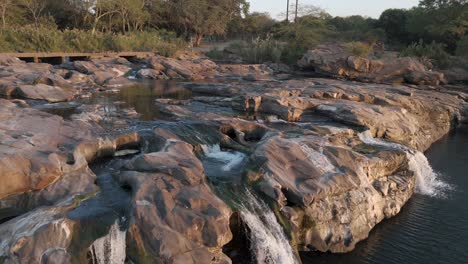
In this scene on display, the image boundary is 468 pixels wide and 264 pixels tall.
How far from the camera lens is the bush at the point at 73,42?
3167 centimetres

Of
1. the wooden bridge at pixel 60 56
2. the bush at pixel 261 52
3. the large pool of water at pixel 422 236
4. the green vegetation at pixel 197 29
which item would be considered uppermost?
the green vegetation at pixel 197 29

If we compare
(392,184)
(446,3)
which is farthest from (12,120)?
(446,3)

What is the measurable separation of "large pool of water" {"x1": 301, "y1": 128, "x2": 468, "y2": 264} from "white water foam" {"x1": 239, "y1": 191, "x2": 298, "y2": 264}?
778 millimetres

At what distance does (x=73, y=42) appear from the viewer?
34.3 m

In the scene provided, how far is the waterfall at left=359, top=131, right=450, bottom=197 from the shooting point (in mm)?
14141

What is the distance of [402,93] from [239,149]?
14512mm

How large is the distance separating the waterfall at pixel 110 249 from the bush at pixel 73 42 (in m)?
27.6

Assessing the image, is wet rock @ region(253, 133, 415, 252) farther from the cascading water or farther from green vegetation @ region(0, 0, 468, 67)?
green vegetation @ region(0, 0, 468, 67)

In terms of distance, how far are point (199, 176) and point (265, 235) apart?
206 cm

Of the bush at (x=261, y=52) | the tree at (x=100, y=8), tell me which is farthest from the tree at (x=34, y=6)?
the bush at (x=261, y=52)

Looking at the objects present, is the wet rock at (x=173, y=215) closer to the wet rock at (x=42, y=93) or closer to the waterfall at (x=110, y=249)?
the waterfall at (x=110, y=249)

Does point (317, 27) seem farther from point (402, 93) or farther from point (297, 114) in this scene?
point (297, 114)

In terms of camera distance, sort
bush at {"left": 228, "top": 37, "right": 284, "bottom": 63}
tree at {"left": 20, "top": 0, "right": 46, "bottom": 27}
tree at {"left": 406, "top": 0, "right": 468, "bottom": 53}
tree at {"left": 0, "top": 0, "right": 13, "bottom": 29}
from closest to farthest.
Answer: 1. tree at {"left": 0, "top": 0, "right": 13, "bottom": 29}
2. tree at {"left": 406, "top": 0, "right": 468, "bottom": 53}
3. tree at {"left": 20, "top": 0, "right": 46, "bottom": 27}
4. bush at {"left": 228, "top": 37, "right": 284, "bottom": 63}

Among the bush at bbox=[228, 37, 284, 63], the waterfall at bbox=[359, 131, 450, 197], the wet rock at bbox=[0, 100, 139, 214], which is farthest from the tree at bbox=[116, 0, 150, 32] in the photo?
the waterfall at bbox=[359, 131, 450, 197]
